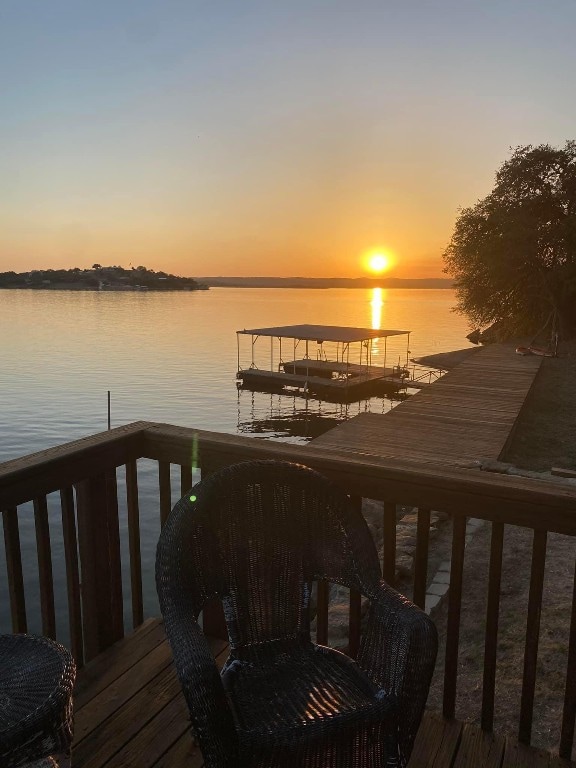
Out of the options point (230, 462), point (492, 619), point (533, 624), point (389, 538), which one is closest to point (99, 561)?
point (230, 462)

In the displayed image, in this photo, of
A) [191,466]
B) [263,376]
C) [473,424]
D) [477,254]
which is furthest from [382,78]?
[477,254]

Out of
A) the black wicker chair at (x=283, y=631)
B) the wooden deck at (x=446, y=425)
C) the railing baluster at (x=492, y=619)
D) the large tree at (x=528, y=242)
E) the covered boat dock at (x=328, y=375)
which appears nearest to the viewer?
the black wicker chair at (x=283, y=631)

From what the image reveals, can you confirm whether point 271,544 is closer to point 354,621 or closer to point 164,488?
point 354,621

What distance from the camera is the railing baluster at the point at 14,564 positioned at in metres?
2.11

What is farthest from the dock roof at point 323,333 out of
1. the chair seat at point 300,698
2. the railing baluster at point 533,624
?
the chair seat at point 300,698

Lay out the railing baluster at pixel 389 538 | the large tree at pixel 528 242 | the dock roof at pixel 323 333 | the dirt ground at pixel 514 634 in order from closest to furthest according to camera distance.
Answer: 1. the railing baluster at pixel 389 538
2. the dirt ground at pixel 514 634
3. the dock roof at pixel 323 333
4. the large tree at pixel 528 242

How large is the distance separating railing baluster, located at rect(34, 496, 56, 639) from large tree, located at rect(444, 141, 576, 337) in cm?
3694

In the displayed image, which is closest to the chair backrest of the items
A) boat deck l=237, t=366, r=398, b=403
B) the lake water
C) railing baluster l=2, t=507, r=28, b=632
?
railing baluster l=2, t=507, r=28, b=632

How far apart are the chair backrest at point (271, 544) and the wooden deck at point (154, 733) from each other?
1.54 feet

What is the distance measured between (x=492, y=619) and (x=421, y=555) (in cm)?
33

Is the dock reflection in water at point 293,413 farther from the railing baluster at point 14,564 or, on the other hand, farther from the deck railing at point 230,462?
the railing baluster at point 14,564

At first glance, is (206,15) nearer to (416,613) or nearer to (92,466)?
(92,466)

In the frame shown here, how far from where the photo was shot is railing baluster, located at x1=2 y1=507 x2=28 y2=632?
2.11 metres

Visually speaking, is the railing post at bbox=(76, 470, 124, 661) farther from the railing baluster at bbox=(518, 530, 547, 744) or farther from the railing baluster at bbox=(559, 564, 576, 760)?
the railing baluster at bbox=(559, 564, 576, 760)
